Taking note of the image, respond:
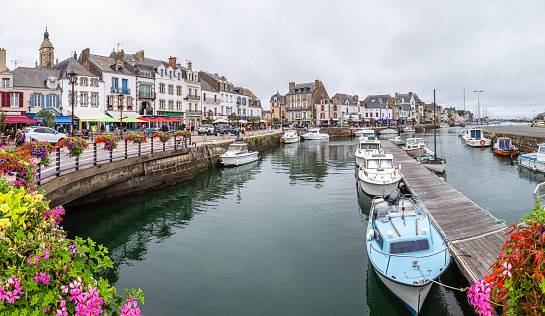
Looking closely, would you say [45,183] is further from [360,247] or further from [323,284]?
[360,247]

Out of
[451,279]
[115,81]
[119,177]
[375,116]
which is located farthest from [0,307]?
[375,116]

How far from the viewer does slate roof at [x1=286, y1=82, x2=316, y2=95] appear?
101 metres

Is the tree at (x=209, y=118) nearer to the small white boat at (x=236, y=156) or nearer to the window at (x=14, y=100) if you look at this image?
the small white boat at (x=236, y=156)

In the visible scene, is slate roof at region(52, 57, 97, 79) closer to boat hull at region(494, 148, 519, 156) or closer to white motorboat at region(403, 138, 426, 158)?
white motorboat at region(403, 138, 426, 158)

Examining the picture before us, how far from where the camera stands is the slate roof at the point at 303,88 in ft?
332

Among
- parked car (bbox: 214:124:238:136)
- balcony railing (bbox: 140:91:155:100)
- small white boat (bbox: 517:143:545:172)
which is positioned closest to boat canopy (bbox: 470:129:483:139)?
small white boat (bbox: 517:143:545:172)

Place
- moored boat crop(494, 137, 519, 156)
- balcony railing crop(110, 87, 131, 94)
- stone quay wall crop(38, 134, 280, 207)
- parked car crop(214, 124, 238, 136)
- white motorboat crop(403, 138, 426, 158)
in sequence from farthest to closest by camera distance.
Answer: parked car crop(214, 124, 238, 136) < balcony railing crop(110, 87, 131, 94) < white motorboat crop(403, 138, 426, 158) < moored boat crop(494, 137, 519, 156) < stone quay wall crop(38, 134, 280, 207)

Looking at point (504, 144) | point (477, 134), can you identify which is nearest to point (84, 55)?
point (504, 144)

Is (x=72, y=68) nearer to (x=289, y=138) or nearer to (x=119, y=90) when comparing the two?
(x=119, y=90)

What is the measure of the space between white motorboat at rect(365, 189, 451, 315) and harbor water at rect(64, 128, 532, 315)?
0.77m

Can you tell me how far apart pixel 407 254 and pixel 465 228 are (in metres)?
3.95

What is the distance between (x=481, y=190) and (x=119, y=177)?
2283cm

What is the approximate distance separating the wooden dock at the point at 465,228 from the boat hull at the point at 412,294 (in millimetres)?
1353

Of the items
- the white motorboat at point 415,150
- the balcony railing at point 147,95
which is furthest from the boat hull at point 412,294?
the balcony railing at point 147,95
